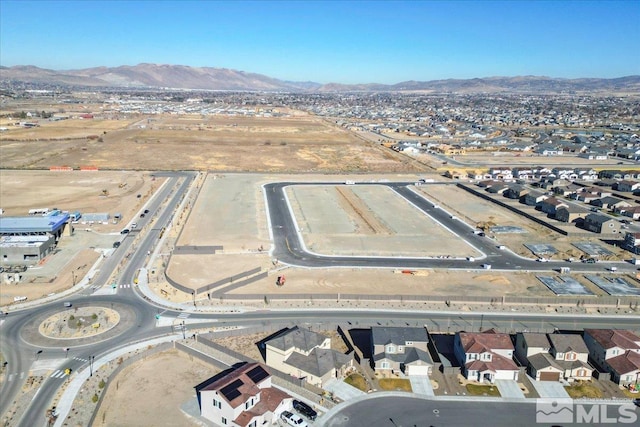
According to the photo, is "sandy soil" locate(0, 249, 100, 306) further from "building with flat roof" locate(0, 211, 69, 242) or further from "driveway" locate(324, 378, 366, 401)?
"driveway" locate(324, 378, 366, 401)

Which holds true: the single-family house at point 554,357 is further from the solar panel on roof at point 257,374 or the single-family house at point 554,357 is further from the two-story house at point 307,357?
the solar panel on roof at point 257,374

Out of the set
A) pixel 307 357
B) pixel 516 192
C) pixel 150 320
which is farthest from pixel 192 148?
pixel 307 357

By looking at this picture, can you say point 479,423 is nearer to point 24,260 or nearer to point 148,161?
point 24,260

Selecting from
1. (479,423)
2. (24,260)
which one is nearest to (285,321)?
(479,423)

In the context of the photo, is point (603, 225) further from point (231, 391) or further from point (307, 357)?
point (231, 391)

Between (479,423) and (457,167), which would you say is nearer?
(479,423)

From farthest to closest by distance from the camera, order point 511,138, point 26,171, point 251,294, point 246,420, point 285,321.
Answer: point 511,138
point 26,171
point 251,294
point 285,321
point 246,420

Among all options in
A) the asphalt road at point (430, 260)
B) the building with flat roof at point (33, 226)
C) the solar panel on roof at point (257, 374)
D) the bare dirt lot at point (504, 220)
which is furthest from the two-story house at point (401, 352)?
the building with flat roof at point (33, 226)
